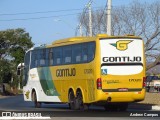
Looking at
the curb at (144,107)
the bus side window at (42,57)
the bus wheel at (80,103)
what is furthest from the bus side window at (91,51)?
the curb at (144,107)

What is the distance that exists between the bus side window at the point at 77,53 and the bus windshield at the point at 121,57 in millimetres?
1859

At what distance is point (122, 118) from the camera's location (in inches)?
802

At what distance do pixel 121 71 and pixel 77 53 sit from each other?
2.87m

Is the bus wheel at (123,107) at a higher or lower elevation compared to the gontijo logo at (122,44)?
lower

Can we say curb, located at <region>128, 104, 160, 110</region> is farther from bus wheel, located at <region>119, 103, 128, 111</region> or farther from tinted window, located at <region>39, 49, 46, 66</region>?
tinted window, located at <region>39, 49, 46, 66</region>

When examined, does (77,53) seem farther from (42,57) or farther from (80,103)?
(42,57)

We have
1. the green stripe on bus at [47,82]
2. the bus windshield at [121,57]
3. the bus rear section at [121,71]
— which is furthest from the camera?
the green stripe on bus at [47,82]

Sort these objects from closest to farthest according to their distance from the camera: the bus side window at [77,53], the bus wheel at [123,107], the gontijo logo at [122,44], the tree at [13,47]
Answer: the gontijo logo at [122,44]
the bus side window at [77,53]
the bus wheel at [123,107]
the tree at [13,47]

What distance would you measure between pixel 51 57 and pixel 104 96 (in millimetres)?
5726

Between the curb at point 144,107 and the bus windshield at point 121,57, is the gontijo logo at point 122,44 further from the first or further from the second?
the curb at point 144,107

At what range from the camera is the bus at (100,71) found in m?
23.3

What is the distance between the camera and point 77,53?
997 inches

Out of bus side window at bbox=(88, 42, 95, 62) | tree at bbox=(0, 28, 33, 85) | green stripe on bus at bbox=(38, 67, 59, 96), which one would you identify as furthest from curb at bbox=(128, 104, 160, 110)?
tree at bbox=(0, 28, 33, 85)

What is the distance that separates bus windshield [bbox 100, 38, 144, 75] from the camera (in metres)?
23.4
